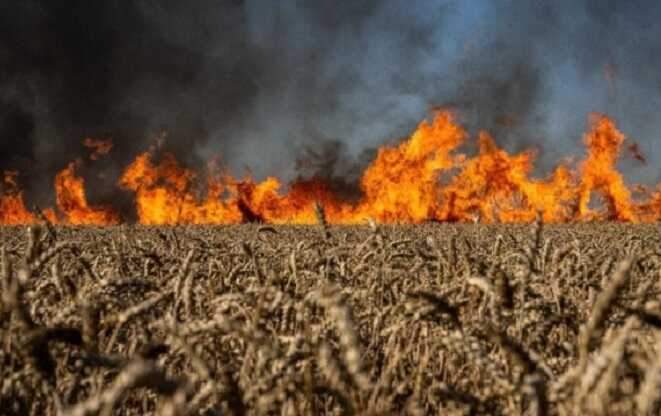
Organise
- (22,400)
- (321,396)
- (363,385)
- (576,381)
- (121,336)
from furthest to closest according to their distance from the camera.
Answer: (121,336)
(321,396)
(22,400)
(576,381)
(363,385)

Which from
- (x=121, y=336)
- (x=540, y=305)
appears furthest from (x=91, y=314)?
(x=121, y=336)

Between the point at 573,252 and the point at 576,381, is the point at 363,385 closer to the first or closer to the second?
the point at 576,381

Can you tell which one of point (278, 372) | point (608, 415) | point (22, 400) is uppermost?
point (22, 400)

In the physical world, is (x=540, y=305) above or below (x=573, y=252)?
below

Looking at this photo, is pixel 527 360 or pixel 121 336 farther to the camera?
pixel 121 336

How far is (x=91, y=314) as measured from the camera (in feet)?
7.67

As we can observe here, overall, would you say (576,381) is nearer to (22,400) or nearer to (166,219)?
(22,400)

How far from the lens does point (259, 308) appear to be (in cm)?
235

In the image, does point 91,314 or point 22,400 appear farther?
point 22,400

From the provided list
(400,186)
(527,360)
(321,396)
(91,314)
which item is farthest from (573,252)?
(400,186)

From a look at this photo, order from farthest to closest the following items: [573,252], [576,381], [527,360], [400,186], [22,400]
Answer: [400,186] < [573,252] < [22,400] < [527,360] < [576,381]

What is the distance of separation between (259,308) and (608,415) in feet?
3.75

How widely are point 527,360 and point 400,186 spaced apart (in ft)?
158

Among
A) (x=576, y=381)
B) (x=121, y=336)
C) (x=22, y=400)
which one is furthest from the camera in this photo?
(x=121, y=336)
